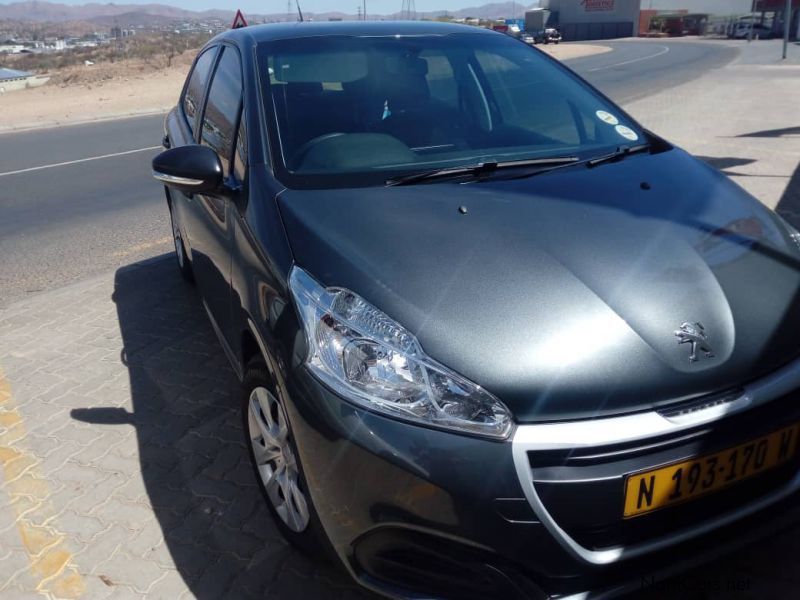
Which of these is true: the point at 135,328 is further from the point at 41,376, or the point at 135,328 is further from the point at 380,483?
the point at 380,483

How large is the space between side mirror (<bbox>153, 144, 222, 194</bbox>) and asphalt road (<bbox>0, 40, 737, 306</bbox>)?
3.06 metres

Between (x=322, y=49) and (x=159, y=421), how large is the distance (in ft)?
6.26

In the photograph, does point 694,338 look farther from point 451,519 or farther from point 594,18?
point 594,18

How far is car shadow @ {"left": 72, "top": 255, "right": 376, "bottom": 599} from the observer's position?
2.51m

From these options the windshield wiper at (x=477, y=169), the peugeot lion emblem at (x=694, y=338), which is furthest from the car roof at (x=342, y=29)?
the peugeot lion emblem at (x=694, y=338)

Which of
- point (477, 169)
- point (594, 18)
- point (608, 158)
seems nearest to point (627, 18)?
point (594, 18)

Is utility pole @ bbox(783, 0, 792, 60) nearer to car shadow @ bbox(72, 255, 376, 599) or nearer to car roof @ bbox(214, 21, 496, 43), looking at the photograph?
car roof @ bbox(214, 21, 496, 43)

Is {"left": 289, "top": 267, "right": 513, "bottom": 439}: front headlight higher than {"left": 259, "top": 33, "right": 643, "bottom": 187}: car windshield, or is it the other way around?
{"left": 259, "top": 33, "right": 643, "bottom": 187}: car windshield

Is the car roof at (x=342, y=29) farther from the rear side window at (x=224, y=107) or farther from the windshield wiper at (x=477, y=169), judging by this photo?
the windshield wiper at (x=477, y=169)

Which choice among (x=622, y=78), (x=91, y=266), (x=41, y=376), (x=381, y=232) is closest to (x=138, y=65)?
(x=622, y=78)

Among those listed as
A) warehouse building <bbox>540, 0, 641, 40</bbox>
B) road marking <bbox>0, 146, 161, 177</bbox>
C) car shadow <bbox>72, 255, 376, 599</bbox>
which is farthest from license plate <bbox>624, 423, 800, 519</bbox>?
warehouse building <bbox>540, 0, 641, 40</bbox>

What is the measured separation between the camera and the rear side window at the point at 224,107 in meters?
3.17

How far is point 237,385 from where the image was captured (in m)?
3.82

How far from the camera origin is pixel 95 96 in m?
22.3
